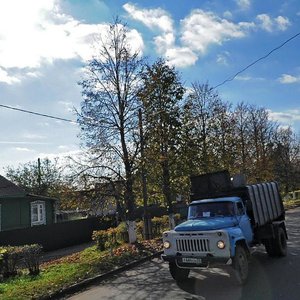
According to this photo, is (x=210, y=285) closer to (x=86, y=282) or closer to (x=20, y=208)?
(x=86, y=282)

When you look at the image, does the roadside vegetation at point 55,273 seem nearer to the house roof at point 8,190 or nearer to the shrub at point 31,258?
the shrub at point 31,258

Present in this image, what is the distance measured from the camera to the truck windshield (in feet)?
34.3

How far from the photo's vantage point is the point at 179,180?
68.5ft

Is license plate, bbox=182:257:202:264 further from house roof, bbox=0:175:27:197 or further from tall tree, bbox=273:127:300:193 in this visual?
tall tree, bbox=273:127:300:193

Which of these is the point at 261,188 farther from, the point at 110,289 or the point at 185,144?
the point at 185,144

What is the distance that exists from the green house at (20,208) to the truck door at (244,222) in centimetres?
1915

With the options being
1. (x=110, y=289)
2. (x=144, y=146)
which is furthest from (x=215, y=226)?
(x=144, y=146)

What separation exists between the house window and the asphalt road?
2022 cm

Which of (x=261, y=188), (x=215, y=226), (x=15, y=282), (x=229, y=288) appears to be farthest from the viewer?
(x=261, y=188)

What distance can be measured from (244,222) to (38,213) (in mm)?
23701

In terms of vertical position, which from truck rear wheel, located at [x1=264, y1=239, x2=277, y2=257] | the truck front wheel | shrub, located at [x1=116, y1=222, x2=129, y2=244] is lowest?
the truck front wheel

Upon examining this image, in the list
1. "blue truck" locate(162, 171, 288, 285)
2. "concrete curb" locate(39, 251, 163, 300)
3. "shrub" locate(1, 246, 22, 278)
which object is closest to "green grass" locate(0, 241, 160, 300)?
"concrete curb" locate(39, 251, 163, 300)

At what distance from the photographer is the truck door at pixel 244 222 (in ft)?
33.9

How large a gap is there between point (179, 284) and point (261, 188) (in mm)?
4718
